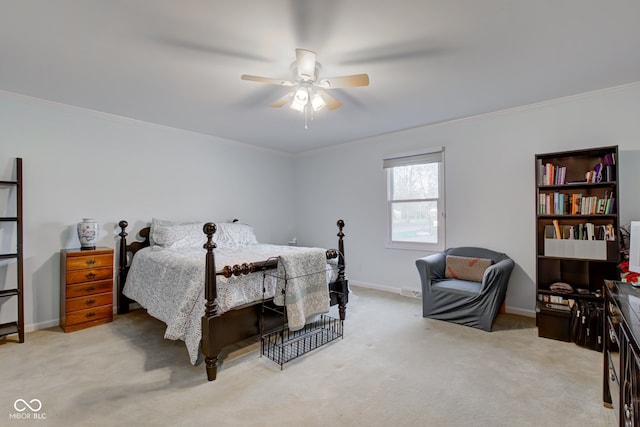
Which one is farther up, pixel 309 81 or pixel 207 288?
pixel 309 81

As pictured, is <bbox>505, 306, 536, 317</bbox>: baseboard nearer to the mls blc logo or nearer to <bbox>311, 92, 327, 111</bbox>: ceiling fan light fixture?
<bbox>311, 92, 327, 111</bbox>: ceiling fan light fixture

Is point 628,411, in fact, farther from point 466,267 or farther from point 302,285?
point 466,267

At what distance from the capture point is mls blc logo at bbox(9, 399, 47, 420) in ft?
5.96

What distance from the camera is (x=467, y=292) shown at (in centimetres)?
324

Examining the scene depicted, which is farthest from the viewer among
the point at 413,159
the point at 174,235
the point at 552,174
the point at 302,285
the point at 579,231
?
the point at 413,159

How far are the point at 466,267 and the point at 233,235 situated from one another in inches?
121

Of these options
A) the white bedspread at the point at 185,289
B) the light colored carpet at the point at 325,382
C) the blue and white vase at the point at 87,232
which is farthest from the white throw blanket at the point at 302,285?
the blue and white vase at the point at 87,232

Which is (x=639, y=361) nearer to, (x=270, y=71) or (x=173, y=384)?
(x=173, y=384)

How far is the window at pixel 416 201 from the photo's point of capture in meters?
4.25

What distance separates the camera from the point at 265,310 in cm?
271

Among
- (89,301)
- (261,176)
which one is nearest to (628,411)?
(89,301)

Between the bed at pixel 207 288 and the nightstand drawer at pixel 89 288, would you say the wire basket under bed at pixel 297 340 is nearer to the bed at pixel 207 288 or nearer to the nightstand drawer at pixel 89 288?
the bed at pixel 207 288

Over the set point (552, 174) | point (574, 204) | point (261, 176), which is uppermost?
point (261, 176)

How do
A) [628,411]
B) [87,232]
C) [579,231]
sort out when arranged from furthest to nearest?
[87,232] → [579,231] → [628,411]
